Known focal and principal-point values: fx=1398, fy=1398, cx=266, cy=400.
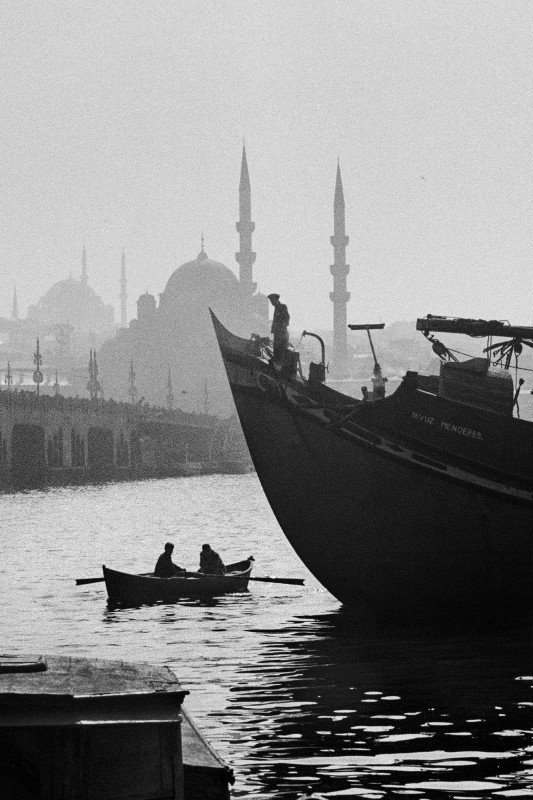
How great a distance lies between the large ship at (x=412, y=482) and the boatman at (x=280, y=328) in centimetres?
35

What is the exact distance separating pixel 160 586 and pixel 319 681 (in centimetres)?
1398

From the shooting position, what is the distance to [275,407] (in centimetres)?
Result: 3331

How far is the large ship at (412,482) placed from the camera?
100.0ft

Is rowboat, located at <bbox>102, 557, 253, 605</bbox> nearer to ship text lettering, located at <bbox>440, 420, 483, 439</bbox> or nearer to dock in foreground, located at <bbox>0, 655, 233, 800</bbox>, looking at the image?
ship text lettering, located at <bbox>440, 420, 483, 439</bbox>

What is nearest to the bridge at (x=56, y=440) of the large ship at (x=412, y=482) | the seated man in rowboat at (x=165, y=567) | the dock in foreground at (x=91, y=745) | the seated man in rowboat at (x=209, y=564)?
the seated man in rowboat at (x=209, y=564)

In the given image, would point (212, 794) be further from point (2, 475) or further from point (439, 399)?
point (2, 475)

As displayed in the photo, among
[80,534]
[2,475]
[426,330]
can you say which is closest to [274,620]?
[426,330]

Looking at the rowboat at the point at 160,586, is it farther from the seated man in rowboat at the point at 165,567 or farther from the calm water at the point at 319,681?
the calm water at the point at 319,681

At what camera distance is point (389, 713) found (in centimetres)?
2139

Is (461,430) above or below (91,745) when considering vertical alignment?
above

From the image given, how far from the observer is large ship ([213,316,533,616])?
100.0 feet

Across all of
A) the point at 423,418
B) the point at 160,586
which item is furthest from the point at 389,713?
the point at 160,586

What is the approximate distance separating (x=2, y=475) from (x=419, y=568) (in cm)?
11961

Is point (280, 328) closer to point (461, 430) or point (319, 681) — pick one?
point (461, 430)
